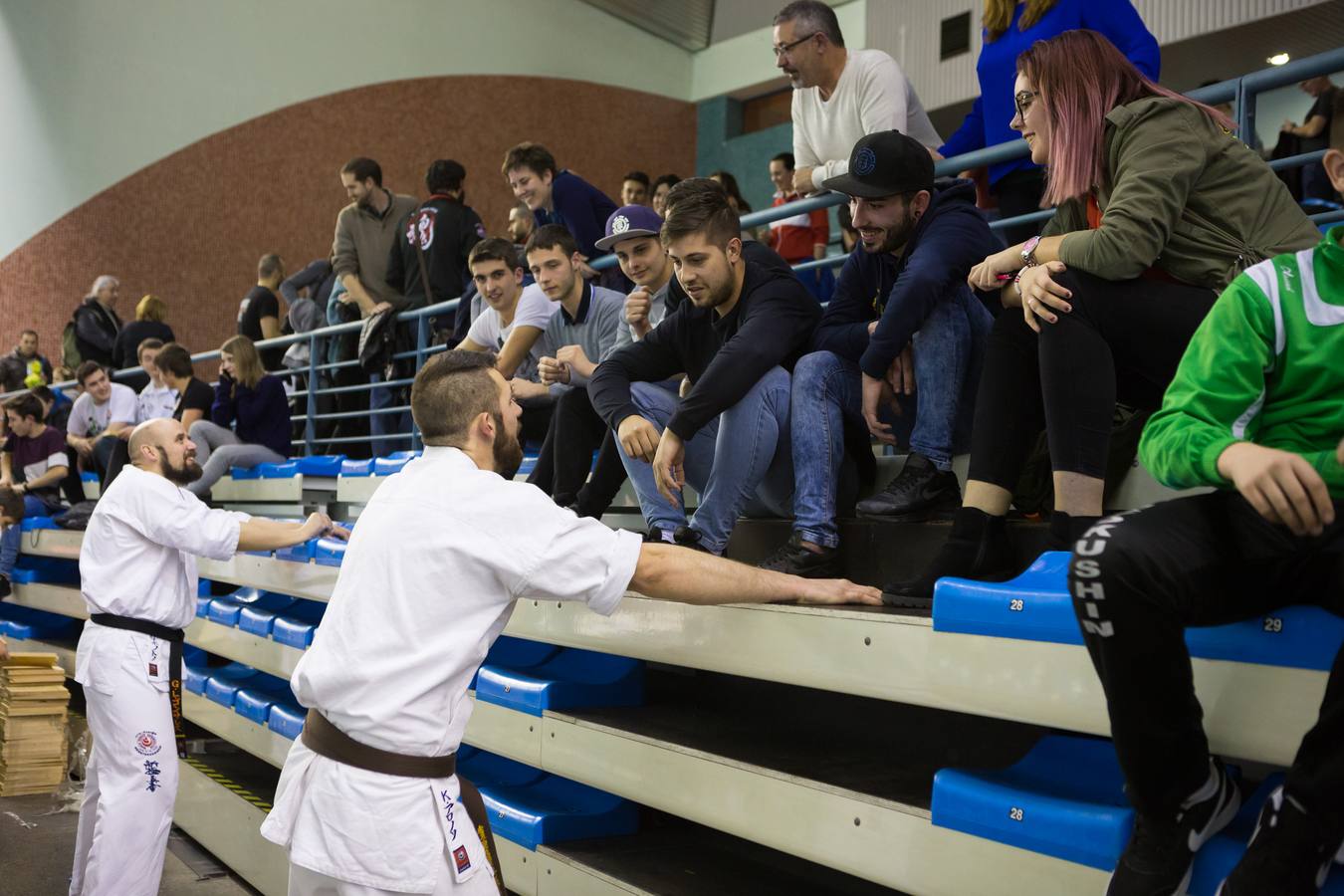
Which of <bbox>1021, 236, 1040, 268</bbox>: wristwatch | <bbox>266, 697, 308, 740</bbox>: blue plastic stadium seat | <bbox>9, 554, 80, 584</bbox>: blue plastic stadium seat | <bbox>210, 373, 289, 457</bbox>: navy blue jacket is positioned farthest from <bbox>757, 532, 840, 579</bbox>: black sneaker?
<bbox>9, 554, 80, 584</bbox>: blue plastic stadium seat

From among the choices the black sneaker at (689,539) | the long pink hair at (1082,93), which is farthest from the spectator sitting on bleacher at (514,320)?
the long pink hair at (1082,93)

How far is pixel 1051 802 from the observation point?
6.09 feet

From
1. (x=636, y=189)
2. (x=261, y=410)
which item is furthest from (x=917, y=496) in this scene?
(x=261, y=410)

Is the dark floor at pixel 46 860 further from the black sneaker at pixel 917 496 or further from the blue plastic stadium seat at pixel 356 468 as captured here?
the black sneaker at pixel 917 496

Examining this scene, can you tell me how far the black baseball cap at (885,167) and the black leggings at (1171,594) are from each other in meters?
1.49

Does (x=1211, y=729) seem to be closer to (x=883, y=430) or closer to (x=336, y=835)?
(x=883, y=430)

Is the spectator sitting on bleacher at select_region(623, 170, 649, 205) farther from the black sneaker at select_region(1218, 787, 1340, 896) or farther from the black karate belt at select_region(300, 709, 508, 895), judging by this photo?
the black sneaker at select_region(1218, 787, 1340, 896)

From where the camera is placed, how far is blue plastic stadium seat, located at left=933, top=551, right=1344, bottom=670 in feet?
5.21

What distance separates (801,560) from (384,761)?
104 cm

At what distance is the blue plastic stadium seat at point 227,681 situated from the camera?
5816 millimetres

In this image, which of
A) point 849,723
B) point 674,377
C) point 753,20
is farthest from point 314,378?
point 753,20

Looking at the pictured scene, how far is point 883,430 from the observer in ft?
9.76

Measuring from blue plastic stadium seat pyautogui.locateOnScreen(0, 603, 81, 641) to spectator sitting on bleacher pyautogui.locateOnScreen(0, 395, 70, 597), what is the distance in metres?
0.51

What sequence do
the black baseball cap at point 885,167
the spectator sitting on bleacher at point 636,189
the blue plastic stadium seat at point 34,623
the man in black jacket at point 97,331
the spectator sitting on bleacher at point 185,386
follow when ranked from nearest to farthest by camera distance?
the black baseball cap at point 885,167 < the spectator sitting on bleacher at point 636,189 < the spectator sitting on bleacher at point 185,386 < the blue plastic stadium seat at point 34,623 < the man in black jacket at point 97,331
